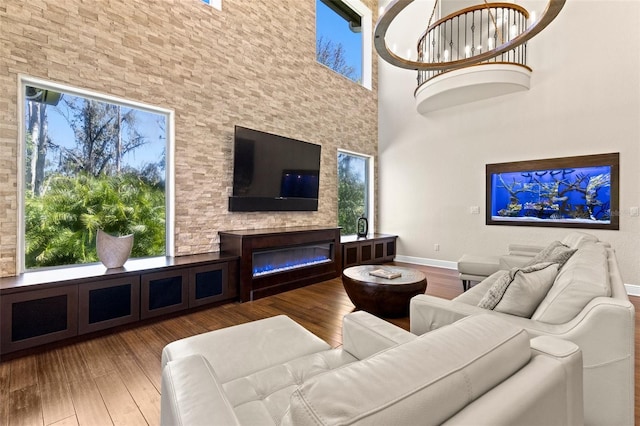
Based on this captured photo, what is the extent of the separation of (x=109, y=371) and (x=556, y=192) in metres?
5.80

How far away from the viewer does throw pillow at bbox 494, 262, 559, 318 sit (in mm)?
1513

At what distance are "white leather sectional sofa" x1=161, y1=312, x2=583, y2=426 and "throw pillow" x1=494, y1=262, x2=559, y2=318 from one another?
0.60 meters

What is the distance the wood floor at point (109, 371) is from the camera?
5.43ft

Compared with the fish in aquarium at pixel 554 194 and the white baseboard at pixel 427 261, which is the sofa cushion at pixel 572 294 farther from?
the white baseboard at pixel 427 261

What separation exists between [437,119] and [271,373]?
219 inches

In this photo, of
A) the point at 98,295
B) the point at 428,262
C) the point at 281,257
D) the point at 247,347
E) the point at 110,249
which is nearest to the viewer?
the point at 247,347

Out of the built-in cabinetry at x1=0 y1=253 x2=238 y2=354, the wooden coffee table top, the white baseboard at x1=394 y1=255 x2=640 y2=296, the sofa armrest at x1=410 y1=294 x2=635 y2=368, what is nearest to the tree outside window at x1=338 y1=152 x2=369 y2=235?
the white baseboard at x1=394 y1=255 x2=640 y2=296

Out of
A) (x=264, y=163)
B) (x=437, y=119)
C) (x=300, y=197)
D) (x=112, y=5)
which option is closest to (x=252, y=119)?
(x=264, y=163)

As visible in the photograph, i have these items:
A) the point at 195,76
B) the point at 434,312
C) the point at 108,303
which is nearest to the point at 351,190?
the point at 195,76

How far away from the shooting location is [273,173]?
14.5 feet

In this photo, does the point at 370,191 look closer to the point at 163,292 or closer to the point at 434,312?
the point at 163,292

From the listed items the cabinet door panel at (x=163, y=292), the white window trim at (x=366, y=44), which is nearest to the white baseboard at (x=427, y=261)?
the white window trim at (x=366, y=44)

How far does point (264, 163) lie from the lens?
4.29 meters

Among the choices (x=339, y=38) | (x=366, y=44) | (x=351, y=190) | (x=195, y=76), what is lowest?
(x=351, y=190)
